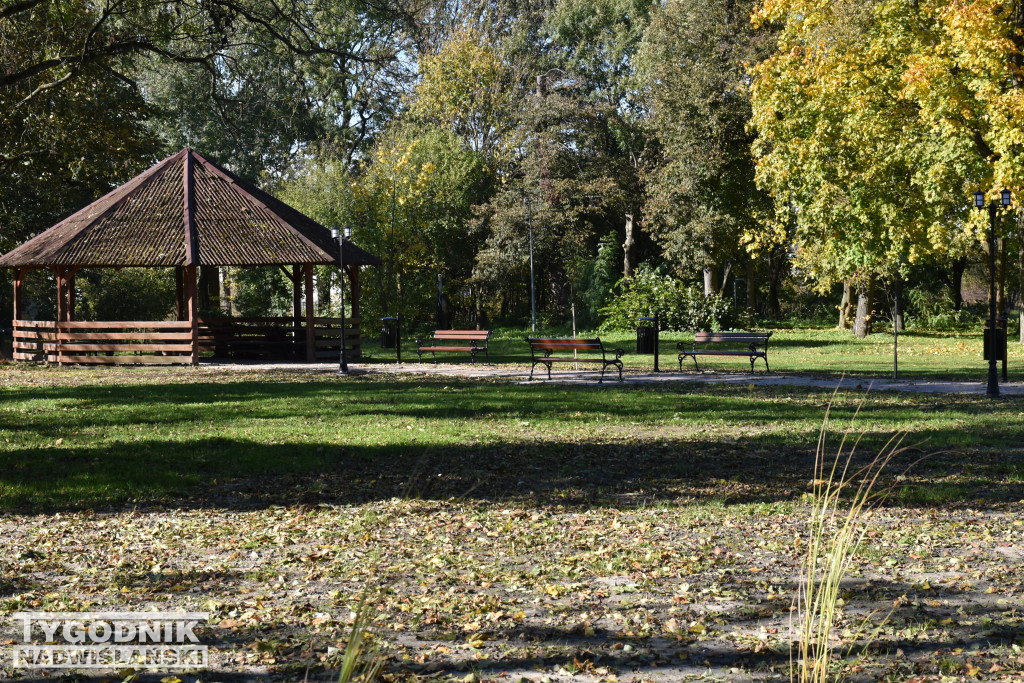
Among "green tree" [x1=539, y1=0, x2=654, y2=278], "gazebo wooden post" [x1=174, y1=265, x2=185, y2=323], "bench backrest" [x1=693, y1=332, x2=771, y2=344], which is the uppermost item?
"green tree" [x1=539, y1=0, x2=654, y2=278]

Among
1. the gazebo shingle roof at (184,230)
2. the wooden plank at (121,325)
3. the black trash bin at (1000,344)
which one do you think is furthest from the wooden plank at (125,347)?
the black trash bin at (1000,344)

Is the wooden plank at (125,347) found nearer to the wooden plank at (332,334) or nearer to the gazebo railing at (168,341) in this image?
the gazebo railing at (168,341)

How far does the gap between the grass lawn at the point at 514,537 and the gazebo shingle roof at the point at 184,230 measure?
11.5 m

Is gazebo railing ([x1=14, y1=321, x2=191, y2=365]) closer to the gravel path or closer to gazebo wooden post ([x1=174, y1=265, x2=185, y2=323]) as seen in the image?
the gravel path

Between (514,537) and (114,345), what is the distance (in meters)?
20.8

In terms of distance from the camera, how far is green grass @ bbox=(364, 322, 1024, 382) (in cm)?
2114

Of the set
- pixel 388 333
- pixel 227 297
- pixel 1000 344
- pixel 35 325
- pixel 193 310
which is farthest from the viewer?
pixel 227 297

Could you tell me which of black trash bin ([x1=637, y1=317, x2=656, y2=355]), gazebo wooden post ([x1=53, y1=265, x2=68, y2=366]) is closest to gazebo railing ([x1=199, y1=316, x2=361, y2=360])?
gazebo wooden post ([x1=53, y1=265, x2=68, y2=366])

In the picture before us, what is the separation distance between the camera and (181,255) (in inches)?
974

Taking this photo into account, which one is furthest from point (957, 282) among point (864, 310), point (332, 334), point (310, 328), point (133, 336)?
point (133, 336)

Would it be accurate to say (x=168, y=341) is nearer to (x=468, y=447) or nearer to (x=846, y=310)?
(x=468, y=447)

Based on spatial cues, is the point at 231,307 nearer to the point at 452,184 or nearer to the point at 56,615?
the point at 452,184

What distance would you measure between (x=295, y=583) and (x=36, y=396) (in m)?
12.8

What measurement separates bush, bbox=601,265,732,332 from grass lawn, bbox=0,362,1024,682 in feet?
67.1
